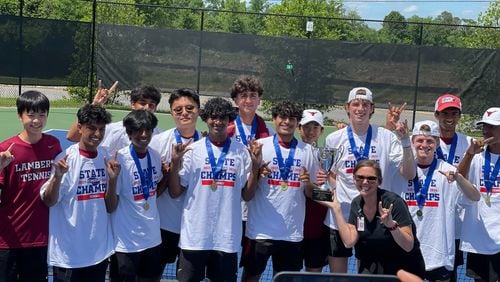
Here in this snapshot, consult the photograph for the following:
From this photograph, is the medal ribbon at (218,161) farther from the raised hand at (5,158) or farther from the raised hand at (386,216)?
the raised hand at (5,158)

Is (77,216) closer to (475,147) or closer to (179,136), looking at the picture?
(179,136)

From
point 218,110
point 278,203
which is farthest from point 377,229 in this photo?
point 218,110

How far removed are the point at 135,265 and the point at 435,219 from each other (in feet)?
7.04

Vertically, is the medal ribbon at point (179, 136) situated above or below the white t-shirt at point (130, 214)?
above

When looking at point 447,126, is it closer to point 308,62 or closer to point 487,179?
point 487,179

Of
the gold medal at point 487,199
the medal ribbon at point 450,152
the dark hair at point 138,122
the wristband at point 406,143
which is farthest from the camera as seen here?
the medal ribbon at point 450,152

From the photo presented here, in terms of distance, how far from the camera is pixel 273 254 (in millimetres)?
4625

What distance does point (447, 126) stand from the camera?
4867mm

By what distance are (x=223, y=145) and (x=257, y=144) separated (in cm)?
27

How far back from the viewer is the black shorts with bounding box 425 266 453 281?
4.57 m

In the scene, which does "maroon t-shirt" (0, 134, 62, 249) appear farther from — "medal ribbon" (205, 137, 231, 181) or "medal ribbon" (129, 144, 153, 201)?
"medal ribbon" (205, 137, 231, 181)

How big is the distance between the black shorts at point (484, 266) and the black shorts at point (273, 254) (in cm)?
131

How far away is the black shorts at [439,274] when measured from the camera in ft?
15.0

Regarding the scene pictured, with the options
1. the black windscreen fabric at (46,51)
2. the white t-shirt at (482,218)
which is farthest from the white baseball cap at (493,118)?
the black windscreen fabric at (46,51)
